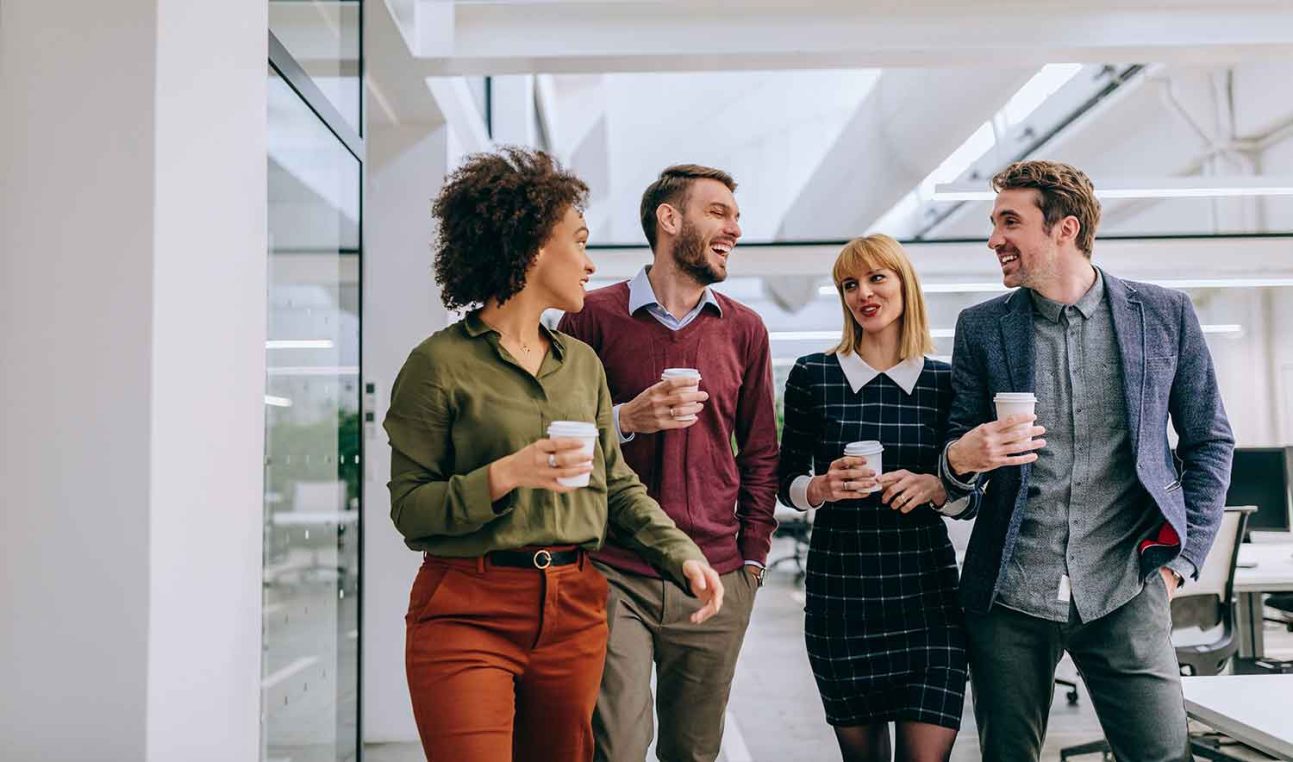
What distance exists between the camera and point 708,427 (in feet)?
7.86

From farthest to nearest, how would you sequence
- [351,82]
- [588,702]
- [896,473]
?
[351,82] < [896,473] < [588,702]

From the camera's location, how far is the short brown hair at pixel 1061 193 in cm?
228

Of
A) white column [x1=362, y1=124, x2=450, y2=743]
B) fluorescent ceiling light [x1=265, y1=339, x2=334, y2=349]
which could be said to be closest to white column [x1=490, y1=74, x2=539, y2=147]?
white column [x1=362, y1=124, x2=450, y2=743]

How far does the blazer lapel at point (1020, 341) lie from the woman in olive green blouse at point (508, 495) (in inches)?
33.6

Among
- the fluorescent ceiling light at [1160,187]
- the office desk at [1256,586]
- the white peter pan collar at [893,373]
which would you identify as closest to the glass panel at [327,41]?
the white peter pan collar at [893,373]

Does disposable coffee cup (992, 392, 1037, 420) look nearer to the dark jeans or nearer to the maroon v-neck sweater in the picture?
the dark jeans

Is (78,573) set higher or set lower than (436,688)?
higher

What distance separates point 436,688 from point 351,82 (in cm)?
219

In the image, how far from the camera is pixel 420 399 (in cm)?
176

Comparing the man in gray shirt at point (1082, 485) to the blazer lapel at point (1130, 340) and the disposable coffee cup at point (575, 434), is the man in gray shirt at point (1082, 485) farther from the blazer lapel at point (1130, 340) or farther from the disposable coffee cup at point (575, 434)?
the disposable coffee cup at point (575, 434)

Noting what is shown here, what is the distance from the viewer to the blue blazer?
7.06 ft

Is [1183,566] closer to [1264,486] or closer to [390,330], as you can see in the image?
[390,330]

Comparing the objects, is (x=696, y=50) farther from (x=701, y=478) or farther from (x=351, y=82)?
(x=701, y=478)

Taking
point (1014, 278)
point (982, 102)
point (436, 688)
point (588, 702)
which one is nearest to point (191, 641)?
point (436, 688)
